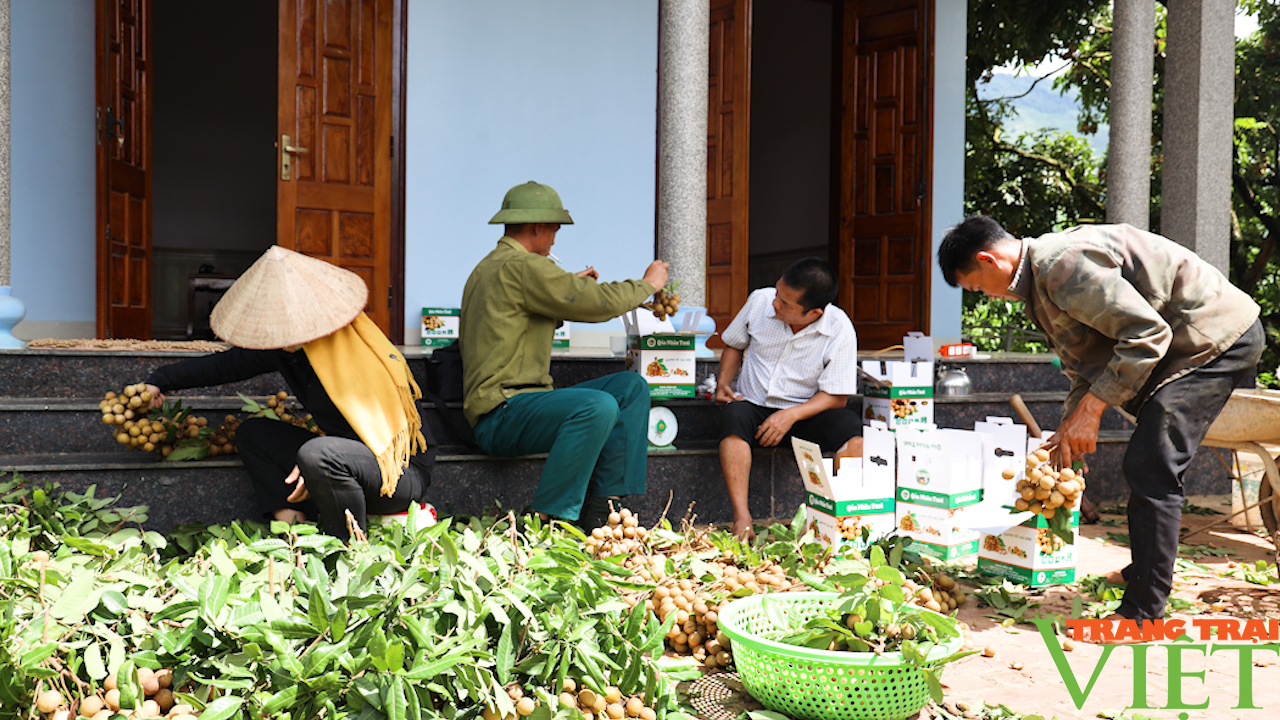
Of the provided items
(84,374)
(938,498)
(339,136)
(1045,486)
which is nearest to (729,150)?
(339,136)

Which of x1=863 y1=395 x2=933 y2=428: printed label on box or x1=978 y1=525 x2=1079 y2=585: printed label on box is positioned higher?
x1=863 y1=395 x2=933 y2=428: printed label on box

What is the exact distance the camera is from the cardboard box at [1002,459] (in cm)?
342

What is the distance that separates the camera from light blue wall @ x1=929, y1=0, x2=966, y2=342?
7520mm

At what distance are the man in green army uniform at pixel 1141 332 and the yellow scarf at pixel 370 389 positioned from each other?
5.95 ft

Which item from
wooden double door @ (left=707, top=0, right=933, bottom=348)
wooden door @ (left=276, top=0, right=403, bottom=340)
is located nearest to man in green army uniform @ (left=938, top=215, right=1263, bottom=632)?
wooden double door @ (left=707, top=0, right=933, bottom=348)

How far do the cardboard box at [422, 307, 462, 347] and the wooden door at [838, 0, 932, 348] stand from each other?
135 inches

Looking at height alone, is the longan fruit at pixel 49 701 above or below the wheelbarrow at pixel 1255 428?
below

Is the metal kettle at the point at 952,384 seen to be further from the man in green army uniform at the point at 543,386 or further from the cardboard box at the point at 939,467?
the man in green army uniform at the point at 543,386

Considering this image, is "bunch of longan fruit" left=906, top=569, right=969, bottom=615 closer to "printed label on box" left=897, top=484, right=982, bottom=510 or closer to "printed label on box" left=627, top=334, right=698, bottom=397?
"printed label on box" left=897, top=484, right=982, bottom=510

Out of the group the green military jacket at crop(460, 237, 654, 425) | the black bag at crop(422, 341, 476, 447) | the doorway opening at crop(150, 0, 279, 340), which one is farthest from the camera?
the doorway opening at crop(150, 0, 279, 340)

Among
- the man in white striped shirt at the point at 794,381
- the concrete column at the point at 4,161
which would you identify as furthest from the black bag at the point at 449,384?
the concrete column at the point at 4,161

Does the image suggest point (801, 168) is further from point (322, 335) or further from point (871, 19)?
point (322, 335)

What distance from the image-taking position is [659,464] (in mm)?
4242

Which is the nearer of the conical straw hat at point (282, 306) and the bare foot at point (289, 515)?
the conical straw hat at point (282, 306)
